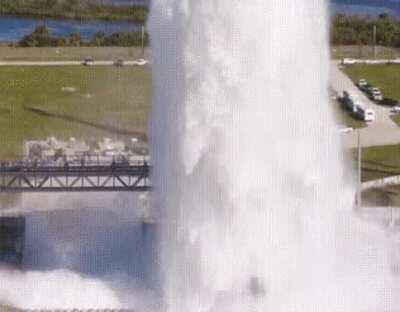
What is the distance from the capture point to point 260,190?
21.6 metres

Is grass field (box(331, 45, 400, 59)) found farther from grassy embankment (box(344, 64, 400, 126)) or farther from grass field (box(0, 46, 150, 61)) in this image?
grass field (box(0, 46, 150, 61))

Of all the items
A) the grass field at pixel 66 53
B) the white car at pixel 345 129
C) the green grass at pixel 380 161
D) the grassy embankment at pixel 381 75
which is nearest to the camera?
the green grass at pixel 380 161

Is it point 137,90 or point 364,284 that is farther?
point 137,90

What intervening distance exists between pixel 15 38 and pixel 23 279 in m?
33.9

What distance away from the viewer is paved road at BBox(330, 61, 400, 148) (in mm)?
34406

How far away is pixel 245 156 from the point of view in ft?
70.5

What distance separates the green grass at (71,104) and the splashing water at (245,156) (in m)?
11.2

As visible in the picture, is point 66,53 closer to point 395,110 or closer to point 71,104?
point 71,104

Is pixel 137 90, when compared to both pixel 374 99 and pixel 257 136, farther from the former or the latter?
pixel 257 136

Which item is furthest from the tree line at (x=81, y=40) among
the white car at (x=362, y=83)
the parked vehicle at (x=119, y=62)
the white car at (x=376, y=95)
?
the white car at (x=376, y=95)

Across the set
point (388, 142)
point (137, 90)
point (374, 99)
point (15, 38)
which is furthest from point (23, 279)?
point (15, 38)

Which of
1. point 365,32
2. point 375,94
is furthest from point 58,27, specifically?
point 375,94

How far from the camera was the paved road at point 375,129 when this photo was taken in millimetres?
34406

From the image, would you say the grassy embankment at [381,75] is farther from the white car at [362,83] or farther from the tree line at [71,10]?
the tree line at [71,10]
